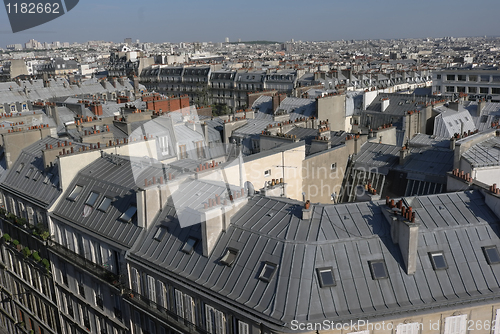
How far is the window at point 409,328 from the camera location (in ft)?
43.2

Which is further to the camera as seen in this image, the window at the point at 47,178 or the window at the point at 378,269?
the window at the point at 47,178

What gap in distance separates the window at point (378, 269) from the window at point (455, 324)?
6.36 ft

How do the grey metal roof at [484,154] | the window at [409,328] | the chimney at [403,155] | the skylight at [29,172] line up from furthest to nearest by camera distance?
the skylight at [29,172]
the chimney at [403,155]
the grey metal roof at [484,154]
the window at [409,328]

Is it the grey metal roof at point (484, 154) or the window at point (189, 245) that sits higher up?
the grey metal roof at point (484, 154)

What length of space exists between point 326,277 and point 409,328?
2497mm

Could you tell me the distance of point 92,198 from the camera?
2144 centimetres

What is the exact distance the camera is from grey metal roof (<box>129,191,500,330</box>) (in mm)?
13227

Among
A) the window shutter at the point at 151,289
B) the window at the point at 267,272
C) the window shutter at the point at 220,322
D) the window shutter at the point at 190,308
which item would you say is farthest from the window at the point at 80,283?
the window at the point at 267,272

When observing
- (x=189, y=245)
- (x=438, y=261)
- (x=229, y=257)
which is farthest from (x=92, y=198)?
(x=438, y=261)

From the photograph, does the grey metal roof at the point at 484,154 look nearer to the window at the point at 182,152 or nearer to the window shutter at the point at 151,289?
the window shutter at the point at 151,289

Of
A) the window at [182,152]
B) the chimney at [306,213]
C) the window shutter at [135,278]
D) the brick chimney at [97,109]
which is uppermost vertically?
the brick chimney at [97,109]

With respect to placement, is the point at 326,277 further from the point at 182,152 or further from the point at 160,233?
the point at 182,152

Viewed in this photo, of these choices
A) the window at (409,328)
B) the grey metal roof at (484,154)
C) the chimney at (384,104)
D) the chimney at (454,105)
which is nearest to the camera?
the window at (409,328)

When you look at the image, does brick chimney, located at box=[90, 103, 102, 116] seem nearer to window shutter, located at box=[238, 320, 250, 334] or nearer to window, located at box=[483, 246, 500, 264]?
window shutter, located at box=[238, 320, 250, 334]
